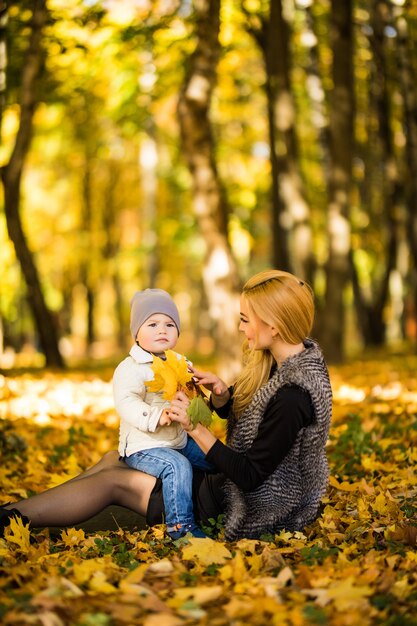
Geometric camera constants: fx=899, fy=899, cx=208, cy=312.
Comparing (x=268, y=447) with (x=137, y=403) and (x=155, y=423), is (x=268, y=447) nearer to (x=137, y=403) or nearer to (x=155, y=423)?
(x=155, y=423)

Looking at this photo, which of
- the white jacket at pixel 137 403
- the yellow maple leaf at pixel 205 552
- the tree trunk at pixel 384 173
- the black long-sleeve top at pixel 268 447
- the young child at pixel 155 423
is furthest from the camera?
the tree trunk at pixel 384 173

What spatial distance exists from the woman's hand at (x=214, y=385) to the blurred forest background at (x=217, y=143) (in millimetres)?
5688

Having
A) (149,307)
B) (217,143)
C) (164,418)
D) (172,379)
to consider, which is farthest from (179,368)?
(217,143)

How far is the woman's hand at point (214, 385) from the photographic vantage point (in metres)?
4.57

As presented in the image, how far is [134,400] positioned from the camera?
4.52 metres

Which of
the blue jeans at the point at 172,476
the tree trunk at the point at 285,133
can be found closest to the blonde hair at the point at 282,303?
the blue jeans at the point at 172,476

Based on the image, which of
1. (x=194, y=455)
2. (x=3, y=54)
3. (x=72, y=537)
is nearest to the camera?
(x=72, y=537)

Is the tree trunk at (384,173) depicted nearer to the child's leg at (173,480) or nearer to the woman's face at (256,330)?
the woman's face at (256,330)

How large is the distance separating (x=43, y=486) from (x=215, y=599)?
2593 mm

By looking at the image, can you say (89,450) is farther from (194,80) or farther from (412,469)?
(194,80)

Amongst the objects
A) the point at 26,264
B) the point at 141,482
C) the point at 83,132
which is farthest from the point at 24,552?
the point at 83,132

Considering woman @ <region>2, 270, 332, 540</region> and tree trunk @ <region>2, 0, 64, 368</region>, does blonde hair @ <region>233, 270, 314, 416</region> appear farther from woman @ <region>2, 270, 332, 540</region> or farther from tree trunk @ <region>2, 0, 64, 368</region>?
tree trunk @ <region>2, 0, 64, 368</region>

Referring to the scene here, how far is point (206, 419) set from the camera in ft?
13.8

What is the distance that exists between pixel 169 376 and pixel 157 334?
1.43 ft
